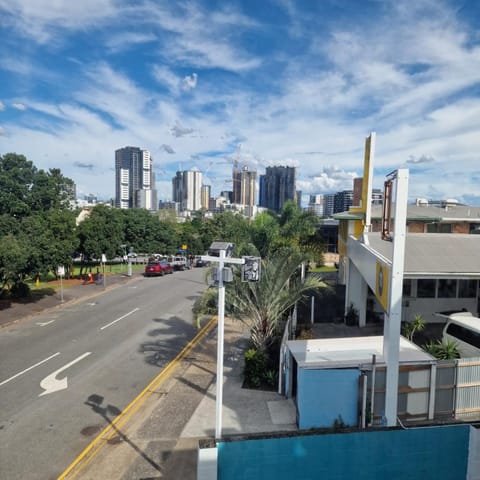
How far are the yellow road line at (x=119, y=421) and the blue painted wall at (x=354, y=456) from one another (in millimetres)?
3526

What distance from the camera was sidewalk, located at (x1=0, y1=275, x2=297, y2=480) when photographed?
7863 millimetres

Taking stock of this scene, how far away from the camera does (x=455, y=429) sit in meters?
6.65

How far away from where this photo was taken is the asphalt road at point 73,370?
28.6 feet

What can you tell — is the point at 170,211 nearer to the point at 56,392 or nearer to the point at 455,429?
the point at 56,392

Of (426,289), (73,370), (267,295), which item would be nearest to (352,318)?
(426,289)

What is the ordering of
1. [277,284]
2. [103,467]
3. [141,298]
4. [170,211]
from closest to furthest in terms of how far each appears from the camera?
[103,467]
[277,284]
[141,298]
[170,211]

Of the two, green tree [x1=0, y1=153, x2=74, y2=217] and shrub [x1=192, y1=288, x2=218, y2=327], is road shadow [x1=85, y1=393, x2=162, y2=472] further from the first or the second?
green tree [x1=0, y1=153, x2=74, y2=217]

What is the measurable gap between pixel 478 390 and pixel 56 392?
11339 millimetres

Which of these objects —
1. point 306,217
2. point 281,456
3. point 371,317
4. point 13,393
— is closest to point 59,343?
point 13,393

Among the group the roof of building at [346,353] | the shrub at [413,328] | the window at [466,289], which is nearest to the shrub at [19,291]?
the roof of building at [346,353]

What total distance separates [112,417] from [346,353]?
20.8ft

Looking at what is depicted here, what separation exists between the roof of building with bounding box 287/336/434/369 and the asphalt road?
17.0ft

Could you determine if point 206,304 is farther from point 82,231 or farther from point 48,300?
point 82,231

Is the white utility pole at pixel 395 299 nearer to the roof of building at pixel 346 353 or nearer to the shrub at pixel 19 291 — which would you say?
the roof of building at pixel 346 353
